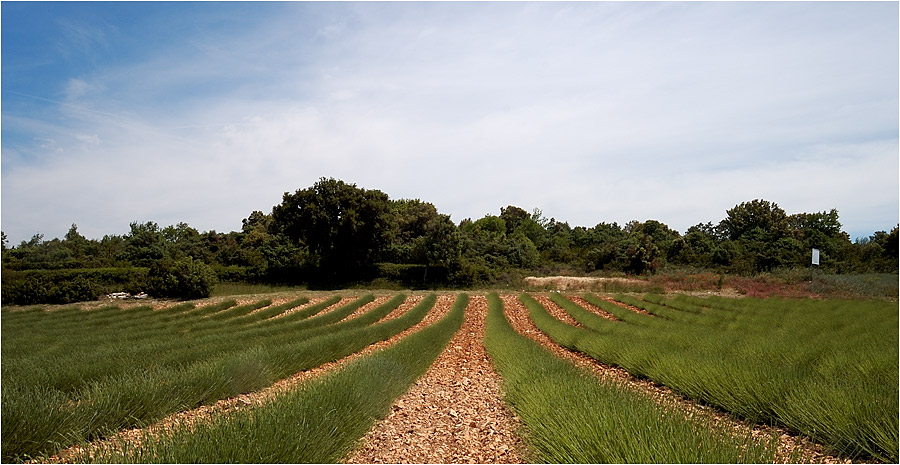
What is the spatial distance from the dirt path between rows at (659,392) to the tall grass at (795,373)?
0.11 m

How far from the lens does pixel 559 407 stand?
3832 millimetres

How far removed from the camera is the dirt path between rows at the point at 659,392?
3664mm

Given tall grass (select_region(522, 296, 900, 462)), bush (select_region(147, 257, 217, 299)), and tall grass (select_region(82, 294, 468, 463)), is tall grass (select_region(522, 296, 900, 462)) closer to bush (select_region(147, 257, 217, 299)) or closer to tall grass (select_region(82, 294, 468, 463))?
tall grass (select_region(82, 294, 468, 463))

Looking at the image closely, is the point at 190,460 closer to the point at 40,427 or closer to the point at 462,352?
the point at 40,427

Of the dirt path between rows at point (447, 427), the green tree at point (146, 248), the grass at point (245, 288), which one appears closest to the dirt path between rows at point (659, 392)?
the dirt path between rows at point (447, 427)

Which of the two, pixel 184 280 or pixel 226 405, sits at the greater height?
pixel 226 405

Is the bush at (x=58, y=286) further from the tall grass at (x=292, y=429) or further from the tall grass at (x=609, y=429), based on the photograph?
the tall grass at (x=609, y=429)

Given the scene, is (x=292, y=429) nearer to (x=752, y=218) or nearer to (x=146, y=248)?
(x=146, y=248)

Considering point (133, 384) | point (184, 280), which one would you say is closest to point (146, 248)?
point (184, 280)

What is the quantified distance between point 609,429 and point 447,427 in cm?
205

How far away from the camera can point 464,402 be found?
575cm

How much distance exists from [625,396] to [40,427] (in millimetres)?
4656

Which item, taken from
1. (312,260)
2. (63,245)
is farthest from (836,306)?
(63,245)

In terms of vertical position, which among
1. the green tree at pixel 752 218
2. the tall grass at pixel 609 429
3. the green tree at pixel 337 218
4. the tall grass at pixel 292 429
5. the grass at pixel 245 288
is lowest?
the grass at pixel 245 288
